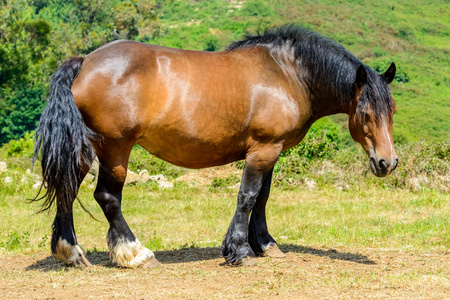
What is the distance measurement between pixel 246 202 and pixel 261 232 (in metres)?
0.61

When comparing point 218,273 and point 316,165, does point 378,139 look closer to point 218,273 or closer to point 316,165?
point 218,273

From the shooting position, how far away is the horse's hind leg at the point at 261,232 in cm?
575

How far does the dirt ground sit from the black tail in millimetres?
764

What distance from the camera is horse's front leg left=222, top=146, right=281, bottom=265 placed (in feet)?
17.3

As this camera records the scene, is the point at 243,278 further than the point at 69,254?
No

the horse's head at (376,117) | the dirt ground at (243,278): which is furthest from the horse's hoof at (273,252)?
the horse's head at (376,117)

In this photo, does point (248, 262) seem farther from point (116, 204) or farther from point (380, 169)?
point (380, 169)

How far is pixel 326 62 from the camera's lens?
18.0 ft

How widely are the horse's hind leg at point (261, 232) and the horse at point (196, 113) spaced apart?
0.10 ft

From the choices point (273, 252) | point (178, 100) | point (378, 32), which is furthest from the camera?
point (378, 32)

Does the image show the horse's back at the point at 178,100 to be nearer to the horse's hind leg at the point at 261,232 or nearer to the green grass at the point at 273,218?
the horse's hind leg at the point at 261,232

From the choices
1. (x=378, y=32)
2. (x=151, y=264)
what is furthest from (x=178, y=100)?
(x=378, y=32)

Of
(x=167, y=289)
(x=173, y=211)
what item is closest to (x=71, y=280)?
(x=167, y=289)

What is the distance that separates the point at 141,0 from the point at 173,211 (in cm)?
4554
